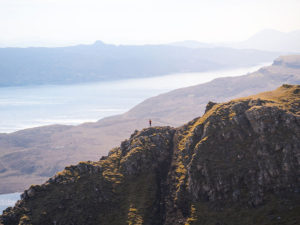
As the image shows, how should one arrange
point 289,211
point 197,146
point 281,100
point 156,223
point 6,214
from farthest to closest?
point 281,100, point 197,146, point 6,214, point 156,223, point 289,211

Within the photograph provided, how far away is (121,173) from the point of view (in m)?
127

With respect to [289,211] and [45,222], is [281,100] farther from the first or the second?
[45,222]

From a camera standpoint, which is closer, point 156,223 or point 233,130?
point 156,223

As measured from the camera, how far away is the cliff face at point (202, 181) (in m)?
103

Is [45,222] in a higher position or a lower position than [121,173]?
lower

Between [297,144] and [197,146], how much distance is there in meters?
32.7

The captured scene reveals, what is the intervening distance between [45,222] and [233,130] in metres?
68.8

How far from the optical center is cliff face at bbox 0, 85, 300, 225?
102750 millimetres

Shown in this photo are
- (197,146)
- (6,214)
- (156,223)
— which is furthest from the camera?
(197,146)

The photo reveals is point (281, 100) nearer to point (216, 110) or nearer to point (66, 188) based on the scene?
point (216, 110)

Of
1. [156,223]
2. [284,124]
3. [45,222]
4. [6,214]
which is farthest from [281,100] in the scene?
[6,214]

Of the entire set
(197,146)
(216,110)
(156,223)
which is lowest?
(156,223)

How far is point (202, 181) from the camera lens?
112062 mm

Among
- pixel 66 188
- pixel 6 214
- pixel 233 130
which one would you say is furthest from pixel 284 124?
pixel 6 214
